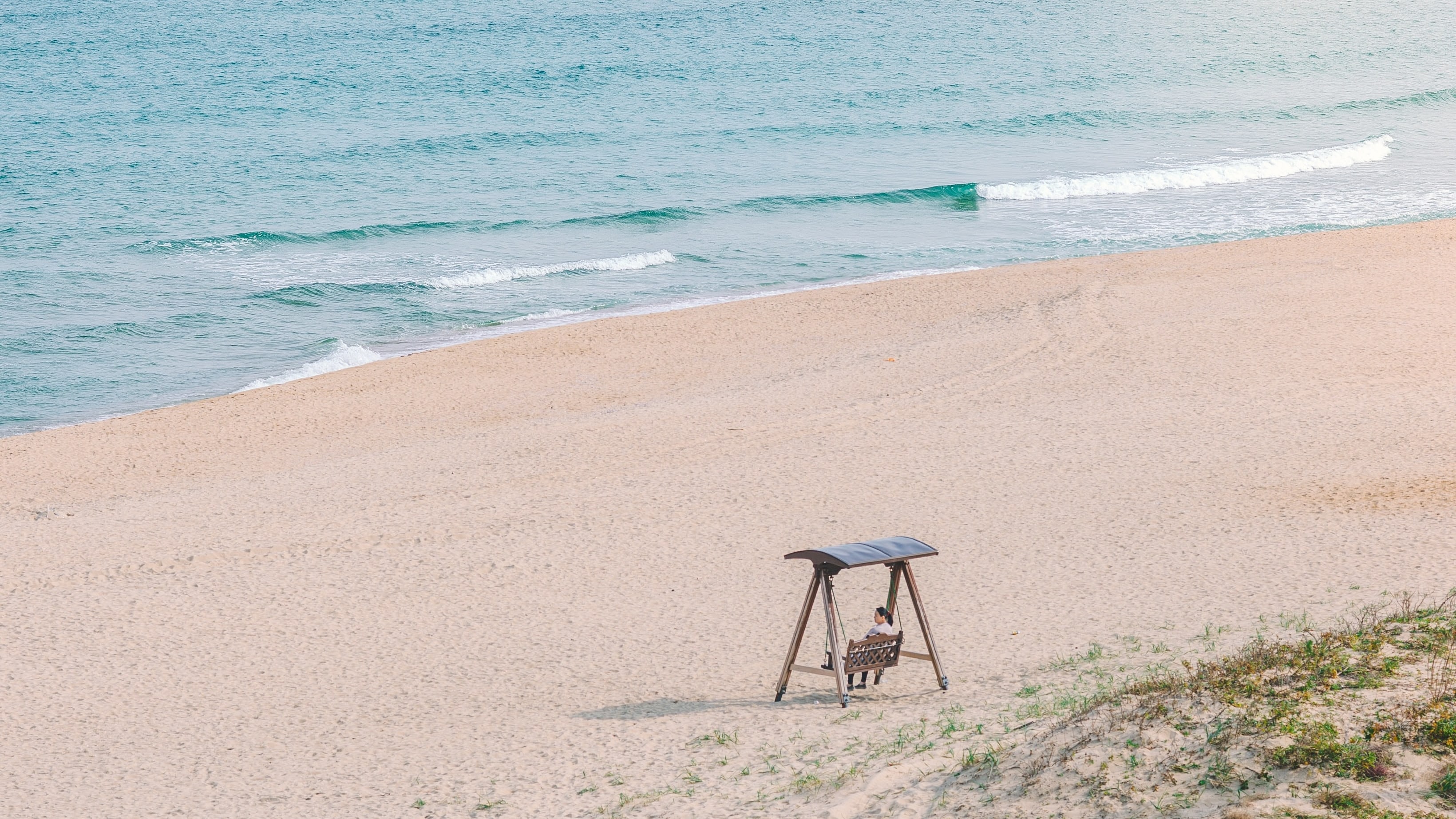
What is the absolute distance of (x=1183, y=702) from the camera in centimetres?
666

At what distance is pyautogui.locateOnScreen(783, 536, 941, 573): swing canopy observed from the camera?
8.27m

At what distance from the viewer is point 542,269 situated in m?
25.5

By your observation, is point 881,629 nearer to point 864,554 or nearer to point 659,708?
point 864,554

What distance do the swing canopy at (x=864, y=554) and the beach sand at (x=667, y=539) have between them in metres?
1.10

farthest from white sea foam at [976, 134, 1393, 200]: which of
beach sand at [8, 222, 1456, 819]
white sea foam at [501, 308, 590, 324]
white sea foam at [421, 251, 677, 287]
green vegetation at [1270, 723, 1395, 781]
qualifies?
green vegetation at [1270, 723, 1395, 781]

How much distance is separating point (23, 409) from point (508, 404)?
7575 millimetres

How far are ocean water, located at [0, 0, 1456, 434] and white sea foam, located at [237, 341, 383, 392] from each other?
96mm

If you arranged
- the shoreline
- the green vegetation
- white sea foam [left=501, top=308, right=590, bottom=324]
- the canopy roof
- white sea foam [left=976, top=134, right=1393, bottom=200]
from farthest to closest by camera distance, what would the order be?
white sea foam [left=976, top=134, right=1393, bottom=200] < white sea foam [left=501, top=308, right=590, bottom=324] < the shoreline < the canopy roof < the green vegetation

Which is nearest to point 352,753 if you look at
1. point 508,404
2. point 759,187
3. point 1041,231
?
point 508,404

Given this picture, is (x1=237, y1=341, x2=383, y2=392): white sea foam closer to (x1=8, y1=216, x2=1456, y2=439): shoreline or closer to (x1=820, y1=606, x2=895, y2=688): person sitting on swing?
(x1=8, y1=216, x2=1456, y2=439): shoreline

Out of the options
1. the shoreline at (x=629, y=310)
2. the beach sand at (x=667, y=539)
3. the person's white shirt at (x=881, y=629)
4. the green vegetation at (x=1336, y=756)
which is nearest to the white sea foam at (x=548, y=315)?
the shoreline at (x=629, y=310)

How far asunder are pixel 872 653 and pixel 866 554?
76cm

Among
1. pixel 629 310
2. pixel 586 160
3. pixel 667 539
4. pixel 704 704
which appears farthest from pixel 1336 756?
pixel 586 160

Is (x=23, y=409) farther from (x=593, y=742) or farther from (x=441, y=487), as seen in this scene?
(x=593, y=742)
